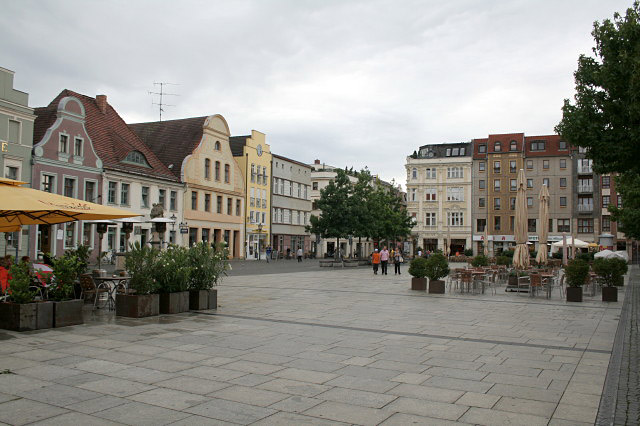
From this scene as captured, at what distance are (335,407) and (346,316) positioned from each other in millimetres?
7256

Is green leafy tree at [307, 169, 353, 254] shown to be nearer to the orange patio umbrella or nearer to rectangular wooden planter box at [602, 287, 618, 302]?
rectangular wooden planter box at [602, 287, 618, 302]

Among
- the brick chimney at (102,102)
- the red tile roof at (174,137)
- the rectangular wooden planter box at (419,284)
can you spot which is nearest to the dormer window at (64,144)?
the brick chimney at (102,102)

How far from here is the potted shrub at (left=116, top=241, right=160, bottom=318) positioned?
11.6m

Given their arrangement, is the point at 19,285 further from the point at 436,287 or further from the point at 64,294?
the point at 436,287

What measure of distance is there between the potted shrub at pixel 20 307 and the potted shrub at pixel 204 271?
3.65m

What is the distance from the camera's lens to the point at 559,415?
18.3 feet

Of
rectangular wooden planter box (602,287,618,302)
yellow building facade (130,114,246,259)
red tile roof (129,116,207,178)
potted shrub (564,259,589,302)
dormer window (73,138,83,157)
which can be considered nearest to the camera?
potted shrub (564,259,589,302)

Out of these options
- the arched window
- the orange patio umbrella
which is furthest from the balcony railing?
the orange patio umbrella

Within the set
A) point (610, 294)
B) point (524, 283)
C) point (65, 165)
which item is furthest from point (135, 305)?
point (65, 165)

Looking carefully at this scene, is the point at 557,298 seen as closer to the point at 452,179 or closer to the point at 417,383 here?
the point at 417,383

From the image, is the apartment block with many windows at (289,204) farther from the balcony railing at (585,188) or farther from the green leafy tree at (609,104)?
the green leafy tree at (609,104)

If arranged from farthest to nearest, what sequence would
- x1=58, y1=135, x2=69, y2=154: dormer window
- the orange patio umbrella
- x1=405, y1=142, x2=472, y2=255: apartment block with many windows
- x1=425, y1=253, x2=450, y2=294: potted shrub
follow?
x1=405, y1=142, x2=472, y2=255: apartment block with many windows
x1=58, y1=135, x2=69, y2=154: dormer window
x1=425, y1=253, x2=450, y2=294: potted shrub
the orange patio umbrella

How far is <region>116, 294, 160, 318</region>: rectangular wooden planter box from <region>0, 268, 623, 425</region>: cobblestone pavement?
32cm

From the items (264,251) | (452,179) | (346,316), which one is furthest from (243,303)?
(452,179)
